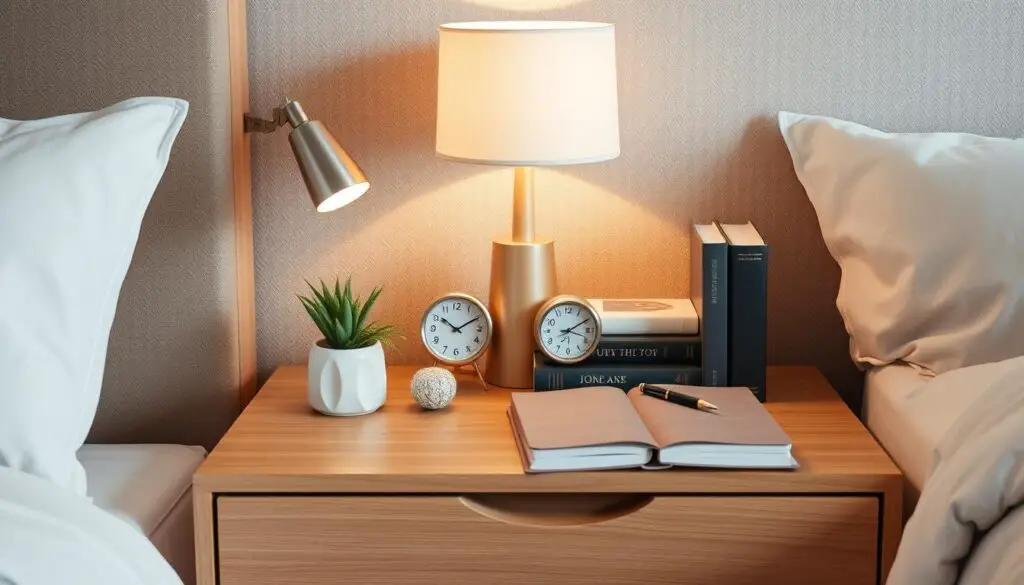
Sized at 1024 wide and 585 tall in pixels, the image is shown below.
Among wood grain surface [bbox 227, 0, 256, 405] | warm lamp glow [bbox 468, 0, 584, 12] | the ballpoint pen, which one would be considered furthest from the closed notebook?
warm lamp glow [bbox 468, 0, 584, 12]

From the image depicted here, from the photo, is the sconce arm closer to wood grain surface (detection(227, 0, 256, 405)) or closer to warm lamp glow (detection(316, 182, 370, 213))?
wood grain surface (detection(227, 0, 256, 405))

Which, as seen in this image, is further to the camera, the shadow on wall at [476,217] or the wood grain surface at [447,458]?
the shadow on wall at [476,217]

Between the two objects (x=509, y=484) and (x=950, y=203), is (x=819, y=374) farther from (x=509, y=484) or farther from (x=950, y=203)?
(x=509, y=484)

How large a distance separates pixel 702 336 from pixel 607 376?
14 cm

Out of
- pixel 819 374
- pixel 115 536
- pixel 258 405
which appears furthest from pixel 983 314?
pixel 115 536

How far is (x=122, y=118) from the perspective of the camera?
1.49 m

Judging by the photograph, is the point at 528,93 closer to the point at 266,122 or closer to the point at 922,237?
the point at 266,122

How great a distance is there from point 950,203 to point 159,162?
102 cm

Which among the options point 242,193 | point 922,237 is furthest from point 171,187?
point 922,237

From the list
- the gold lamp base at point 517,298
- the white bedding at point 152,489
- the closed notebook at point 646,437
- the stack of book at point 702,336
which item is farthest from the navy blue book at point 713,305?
the white bedding at point 152,489

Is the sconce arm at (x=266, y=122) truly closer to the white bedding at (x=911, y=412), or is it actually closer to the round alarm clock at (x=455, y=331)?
the round alarm clock at (x=455, y=331)

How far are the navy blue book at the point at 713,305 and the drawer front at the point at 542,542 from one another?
0.94ft

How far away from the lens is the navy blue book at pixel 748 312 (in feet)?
5.52

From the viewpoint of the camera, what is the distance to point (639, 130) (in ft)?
6.19
